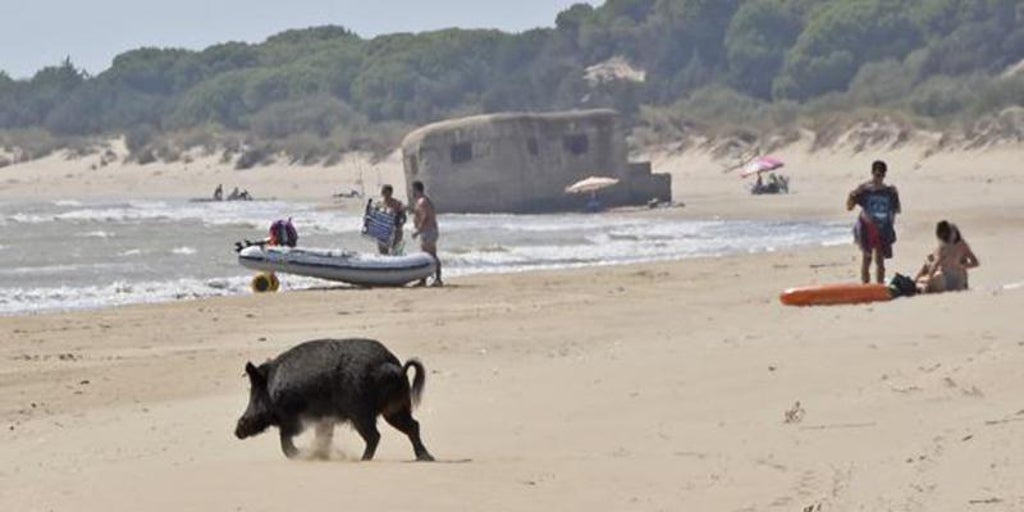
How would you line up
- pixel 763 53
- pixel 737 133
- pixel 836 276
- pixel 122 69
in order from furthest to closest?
pixel 122 69 → pixel 763 53 → pixel 737 133 → pixel 836 276

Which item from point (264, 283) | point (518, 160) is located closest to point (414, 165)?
point (518, 160)

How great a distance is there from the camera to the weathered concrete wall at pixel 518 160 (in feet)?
164

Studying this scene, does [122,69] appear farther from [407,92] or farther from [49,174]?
[49,174]

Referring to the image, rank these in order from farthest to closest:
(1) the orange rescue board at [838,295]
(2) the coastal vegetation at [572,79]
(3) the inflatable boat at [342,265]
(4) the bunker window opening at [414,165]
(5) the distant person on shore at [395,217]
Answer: (2) the coastal vegetation at [572,79] → (4) the bunker window opening at [414,165] → (5) the distant person on shore at [395,217] → (3) the inflatable boat at [342,265] → (1) the orange rescue board at [838,295]

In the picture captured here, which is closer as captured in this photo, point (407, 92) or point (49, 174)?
point (49, 174)

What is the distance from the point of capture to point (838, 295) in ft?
57.0

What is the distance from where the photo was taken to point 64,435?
11922 mm

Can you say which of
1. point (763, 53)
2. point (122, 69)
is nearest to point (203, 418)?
point (763, 53)

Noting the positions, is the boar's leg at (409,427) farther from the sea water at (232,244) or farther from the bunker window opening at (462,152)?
the bunker window opening at (462,152)

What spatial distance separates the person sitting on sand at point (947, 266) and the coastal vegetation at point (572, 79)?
43.7m

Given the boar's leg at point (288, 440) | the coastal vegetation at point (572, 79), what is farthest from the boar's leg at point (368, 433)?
the coastal vegetation at point (572, 79)

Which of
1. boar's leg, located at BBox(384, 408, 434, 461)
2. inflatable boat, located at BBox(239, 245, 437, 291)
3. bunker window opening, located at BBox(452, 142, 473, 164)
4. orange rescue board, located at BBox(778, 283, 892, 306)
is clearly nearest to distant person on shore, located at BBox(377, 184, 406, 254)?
inflatable boat, located at BBox(239, 245, 437, 291)

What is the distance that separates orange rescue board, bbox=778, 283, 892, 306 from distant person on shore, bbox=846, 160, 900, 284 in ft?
4.22

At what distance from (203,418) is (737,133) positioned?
56.3 m
